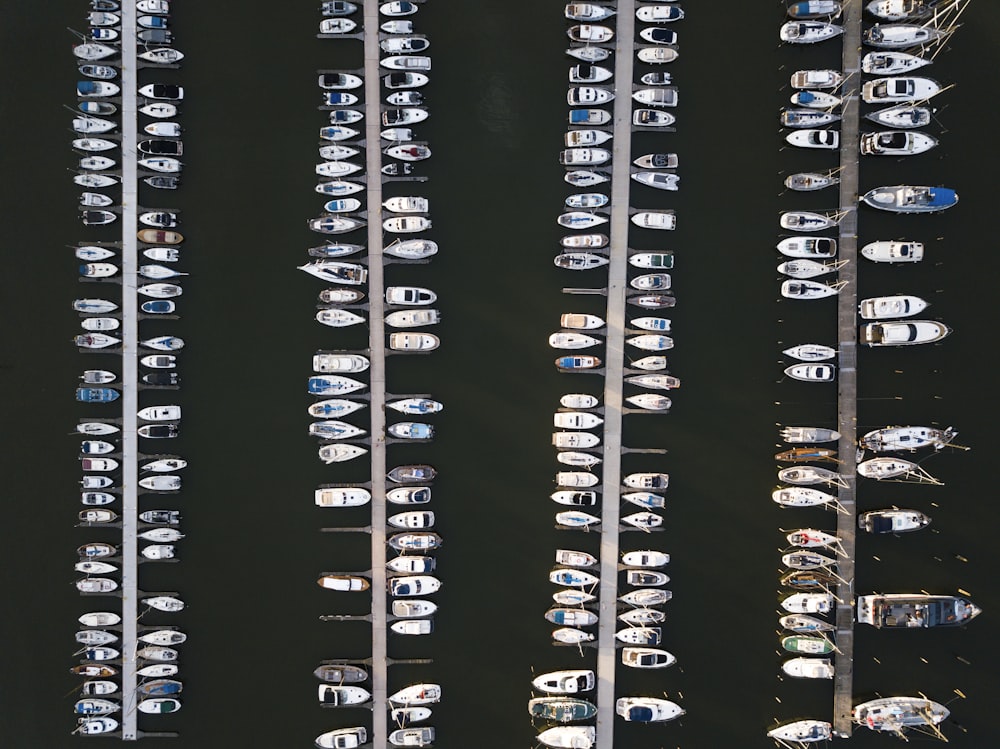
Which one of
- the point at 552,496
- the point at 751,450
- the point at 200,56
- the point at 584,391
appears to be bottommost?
the point at 552,496

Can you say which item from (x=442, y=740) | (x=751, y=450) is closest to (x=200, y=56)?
(x=751, y=450)

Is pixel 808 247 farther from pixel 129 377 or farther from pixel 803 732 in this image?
pixel 129 377

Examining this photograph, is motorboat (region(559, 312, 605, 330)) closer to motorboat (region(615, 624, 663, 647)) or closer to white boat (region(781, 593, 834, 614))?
motorboat (region(615, 624, 663, 647))

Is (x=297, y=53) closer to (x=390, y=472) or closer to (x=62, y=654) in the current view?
(x=390, y=472)

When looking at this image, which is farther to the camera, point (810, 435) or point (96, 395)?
point (96, 395)

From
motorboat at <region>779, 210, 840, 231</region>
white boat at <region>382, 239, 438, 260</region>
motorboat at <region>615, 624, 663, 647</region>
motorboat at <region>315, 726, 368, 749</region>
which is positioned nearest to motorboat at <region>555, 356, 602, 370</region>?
white boat at <region>382, 239, 438, 260</region>

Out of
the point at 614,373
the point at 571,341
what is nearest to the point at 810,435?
the point at 614,373

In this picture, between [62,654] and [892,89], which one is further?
[62,654]
